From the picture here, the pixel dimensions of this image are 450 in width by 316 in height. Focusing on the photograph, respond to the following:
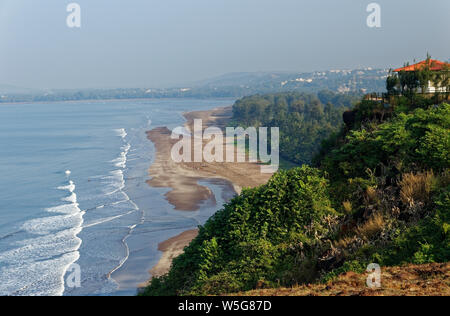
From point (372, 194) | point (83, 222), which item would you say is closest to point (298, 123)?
point (83, 222)

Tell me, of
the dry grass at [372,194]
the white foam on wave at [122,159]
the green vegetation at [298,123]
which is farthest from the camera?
the green vegetation at [298,123]

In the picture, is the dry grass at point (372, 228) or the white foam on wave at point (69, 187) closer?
the dry grass at point (372, 228)

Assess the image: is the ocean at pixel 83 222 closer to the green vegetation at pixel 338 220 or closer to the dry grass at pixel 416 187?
the green vegetation at pixel 338 220

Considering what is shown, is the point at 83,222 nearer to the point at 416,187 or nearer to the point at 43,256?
the point at 43,256

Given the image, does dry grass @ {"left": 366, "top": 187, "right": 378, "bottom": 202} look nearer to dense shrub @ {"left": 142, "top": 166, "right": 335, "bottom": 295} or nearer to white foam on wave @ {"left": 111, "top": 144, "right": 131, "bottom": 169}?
dense shrub @ {"left": 142, "top": 166, "right": 335, "bottom": 295}

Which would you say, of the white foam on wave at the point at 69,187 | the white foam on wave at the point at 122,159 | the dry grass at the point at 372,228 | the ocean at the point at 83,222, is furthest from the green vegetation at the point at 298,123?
the white foam on wave at the point at 69,187
